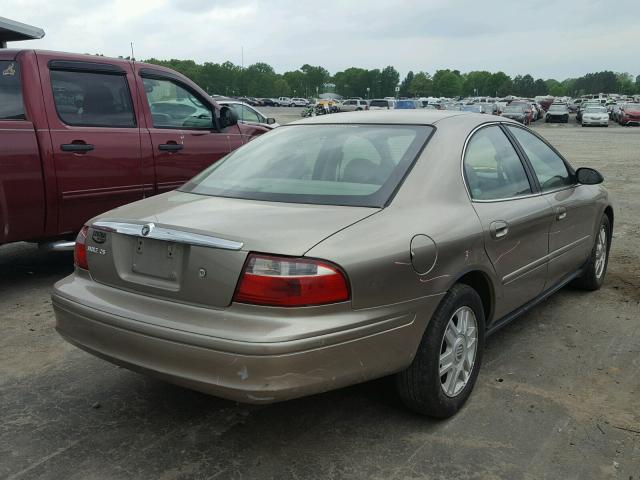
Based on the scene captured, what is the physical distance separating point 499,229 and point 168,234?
1.78m

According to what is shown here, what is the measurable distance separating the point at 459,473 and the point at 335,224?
119 cm

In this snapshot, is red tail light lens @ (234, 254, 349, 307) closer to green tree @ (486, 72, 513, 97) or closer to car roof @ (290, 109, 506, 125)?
car roof @ (290, 109, 506, 125)

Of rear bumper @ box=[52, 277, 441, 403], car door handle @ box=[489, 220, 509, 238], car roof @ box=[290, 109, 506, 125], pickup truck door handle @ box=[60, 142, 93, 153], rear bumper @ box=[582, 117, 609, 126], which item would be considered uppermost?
car roof @ box=[290, 109, 506, 125]

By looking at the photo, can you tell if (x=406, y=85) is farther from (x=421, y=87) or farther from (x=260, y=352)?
(x=260, y=352)

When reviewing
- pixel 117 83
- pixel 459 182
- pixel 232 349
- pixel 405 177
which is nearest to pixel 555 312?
pixel 459 182

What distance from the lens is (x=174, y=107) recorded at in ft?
20.7

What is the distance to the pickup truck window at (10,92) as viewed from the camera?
16.5 ft

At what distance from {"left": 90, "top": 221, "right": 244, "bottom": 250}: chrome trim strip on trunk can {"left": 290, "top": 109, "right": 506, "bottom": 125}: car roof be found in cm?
148

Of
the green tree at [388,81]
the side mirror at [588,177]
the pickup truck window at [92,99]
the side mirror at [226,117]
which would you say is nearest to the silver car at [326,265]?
the side mirror at [588,177]

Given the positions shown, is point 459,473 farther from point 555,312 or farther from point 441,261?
point 555,312

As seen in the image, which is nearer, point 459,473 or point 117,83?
point 459,473

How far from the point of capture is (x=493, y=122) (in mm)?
3980

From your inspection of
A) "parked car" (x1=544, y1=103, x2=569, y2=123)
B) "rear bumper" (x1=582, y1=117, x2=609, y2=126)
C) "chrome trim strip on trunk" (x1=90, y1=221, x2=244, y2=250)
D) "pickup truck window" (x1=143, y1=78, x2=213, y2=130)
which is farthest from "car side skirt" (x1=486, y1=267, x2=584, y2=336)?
"parked car" (x1=544, y1=103, x2=569, y2=123)

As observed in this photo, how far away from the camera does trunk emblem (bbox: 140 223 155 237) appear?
2803 millimetres
